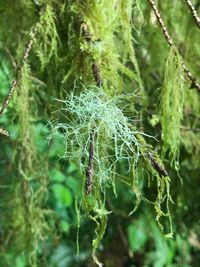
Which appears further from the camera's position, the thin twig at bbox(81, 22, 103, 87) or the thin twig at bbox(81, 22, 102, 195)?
the thin twig at bbox(81, 22, 103, 87)

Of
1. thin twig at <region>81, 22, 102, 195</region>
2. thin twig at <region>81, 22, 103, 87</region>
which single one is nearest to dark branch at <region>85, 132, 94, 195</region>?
thin twig at <region>81, 22, 102, 195</region>

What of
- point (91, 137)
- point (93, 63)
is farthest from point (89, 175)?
point (93, 63)

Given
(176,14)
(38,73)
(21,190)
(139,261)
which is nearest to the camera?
(38,73)

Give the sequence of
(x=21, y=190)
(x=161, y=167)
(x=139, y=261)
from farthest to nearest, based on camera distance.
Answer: (x=139, y=261) < (x=21, y=190) < (x=161, y=167)

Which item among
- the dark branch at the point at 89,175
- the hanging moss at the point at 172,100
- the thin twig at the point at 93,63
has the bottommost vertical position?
the dark branch at the point at 89,175

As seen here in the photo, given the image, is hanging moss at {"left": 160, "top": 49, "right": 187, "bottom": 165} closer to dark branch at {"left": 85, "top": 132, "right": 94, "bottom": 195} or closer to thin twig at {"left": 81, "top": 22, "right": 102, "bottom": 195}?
thin twig at {"left": 81, "top": 22, "right": 102, "bottom": 195}

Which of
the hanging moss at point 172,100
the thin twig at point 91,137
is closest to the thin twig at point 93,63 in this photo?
the thin twig at point 91,137

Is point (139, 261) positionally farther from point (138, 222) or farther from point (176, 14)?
point (176, 14)

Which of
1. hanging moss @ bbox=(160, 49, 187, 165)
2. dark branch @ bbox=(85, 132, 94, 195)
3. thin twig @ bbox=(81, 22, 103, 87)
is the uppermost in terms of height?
thin twig @ bbox=(81, 22, 103, 87)

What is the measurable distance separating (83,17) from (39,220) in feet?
1.80

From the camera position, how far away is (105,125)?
746mm

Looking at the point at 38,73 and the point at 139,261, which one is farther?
the point at 139,261

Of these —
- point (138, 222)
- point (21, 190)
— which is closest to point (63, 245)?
point (138, 222)

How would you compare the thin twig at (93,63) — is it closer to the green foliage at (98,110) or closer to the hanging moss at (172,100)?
the green foliage at (98,110)
